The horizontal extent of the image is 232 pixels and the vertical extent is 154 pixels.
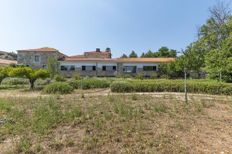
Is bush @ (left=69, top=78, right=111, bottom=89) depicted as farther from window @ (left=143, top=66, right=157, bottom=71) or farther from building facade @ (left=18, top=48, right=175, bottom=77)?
window @ (left=143, top=66, right=157, bottom=71)

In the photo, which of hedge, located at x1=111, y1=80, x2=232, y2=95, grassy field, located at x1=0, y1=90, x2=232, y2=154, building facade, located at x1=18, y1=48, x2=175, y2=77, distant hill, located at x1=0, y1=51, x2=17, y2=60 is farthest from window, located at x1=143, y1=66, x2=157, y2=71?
distant hill, located at x1=0, y1=51, x2=17, y2=60

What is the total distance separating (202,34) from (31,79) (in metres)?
24.3

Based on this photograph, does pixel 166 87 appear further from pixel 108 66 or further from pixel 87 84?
pixel 108 66

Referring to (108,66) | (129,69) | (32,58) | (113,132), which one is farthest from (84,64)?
(113,132)

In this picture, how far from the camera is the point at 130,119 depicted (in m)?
6.55

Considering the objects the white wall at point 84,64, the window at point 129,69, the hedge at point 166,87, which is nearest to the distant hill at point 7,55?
the white wall at point 84,64

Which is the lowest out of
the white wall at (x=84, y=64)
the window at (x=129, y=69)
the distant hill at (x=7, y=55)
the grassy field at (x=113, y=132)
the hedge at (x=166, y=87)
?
the grassy field at (x=113, y=132)

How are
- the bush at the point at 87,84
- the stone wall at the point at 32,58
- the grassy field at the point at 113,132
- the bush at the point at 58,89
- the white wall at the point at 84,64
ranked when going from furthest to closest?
the stone wall at the point at 32,58 → the white wall at the point at 84,64 → the bush at the point at 87,84 → the bush at the point at 58,89 → the grassy field at the point at 113,132

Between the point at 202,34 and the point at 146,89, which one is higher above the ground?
the point at 202,34

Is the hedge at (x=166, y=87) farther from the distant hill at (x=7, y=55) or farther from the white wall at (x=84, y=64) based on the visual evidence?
the distant hill at (x=7, y=55)

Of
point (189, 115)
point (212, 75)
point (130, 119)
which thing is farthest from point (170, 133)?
point (212, 75)

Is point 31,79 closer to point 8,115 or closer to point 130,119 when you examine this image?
point 8,115

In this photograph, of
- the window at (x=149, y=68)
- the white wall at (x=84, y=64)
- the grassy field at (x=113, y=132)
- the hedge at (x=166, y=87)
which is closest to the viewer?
the grassy field at (x=113, y=132)

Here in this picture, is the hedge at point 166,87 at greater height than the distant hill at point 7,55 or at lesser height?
lesser
